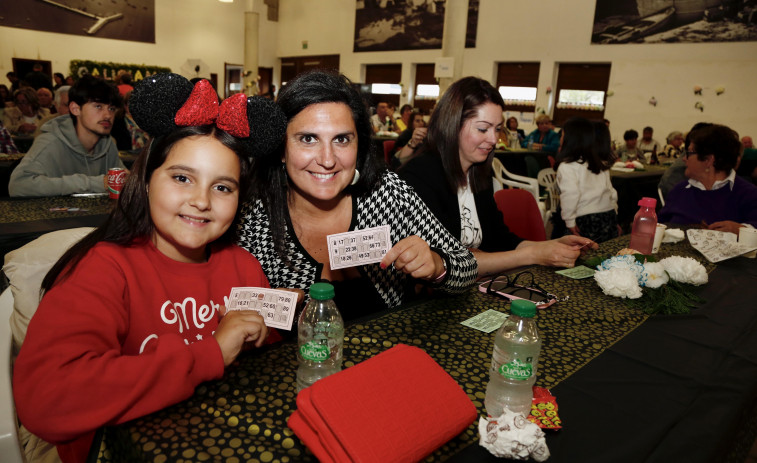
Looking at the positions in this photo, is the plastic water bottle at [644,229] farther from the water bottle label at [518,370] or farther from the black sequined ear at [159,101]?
the black sequined ear at [159,101]

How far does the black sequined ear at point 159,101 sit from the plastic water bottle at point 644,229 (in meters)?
2.39

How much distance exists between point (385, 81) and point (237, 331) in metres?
17.9

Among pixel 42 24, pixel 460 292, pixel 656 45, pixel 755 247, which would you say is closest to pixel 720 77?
pixel 656 45

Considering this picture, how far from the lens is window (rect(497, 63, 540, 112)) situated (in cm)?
A: 1438

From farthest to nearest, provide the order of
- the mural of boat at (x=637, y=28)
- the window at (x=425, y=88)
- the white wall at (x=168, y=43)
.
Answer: the window at (x=425, y=88) → the white wall at (x=168, y=43) → the mural of boat at (x=637, y=28)

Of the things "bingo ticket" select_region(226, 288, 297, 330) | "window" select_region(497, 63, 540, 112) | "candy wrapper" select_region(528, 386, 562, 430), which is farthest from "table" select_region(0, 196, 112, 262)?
"window" select_region(497, 63, 540, 112)

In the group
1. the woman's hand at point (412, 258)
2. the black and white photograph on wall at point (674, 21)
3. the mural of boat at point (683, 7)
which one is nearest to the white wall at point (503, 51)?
the black and white photograph on wall at point (674, 21)

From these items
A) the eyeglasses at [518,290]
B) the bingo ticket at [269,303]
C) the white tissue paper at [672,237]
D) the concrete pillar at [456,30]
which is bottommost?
the eyeglasses at [518,290]

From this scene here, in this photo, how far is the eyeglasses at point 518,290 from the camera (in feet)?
6.17

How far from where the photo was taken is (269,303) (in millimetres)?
1243

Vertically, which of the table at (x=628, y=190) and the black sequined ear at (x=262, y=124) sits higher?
the black sequined ear at (x=262, y=124)

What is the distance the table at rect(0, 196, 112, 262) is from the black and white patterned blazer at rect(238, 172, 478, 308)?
4.97ft

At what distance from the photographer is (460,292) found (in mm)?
1865

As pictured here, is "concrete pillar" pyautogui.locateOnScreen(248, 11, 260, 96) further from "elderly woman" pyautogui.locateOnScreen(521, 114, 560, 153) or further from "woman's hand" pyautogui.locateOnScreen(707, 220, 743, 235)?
"woman's hand" pyautogui.locateOnScreen(707, 220, 743, 235)
